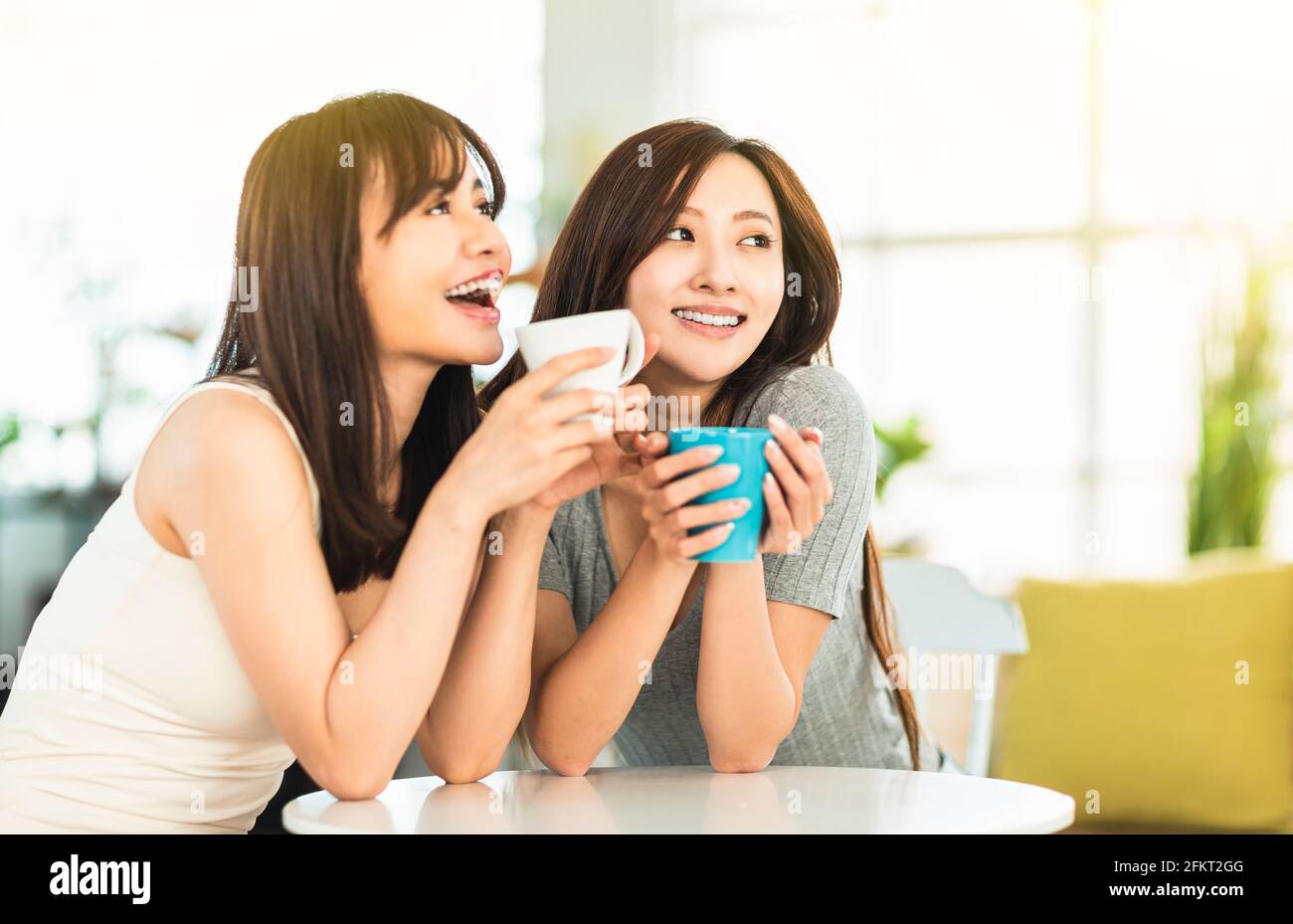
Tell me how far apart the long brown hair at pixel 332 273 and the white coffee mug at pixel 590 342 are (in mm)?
192

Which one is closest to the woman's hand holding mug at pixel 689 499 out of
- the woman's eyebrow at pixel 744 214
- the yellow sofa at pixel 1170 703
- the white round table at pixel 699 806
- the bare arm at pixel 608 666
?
the bare arm at pixel 608 666

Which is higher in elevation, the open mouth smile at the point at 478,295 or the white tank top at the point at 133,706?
the open mouth smile at the point at 478,295

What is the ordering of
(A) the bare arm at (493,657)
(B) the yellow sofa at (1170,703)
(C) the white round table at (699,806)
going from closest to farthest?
(C) the white round table at (699,806), (A) the bare arm at (493,657), (B) the yellow sofa at (1170,703)

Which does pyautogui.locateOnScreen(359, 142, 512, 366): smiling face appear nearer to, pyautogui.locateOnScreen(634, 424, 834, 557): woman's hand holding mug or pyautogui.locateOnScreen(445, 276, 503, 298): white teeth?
pyautogui.locateOnScreen(445, 276, 503, 298): white teeth

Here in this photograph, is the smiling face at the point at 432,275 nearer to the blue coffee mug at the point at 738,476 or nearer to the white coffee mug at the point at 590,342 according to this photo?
the white coffee mug at the point at 590,342

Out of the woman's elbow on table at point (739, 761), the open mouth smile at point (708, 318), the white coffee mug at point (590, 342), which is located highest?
the open mouth smile at point (708, 318)

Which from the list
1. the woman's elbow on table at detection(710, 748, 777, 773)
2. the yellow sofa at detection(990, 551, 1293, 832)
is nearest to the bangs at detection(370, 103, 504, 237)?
the woman's elbow on table at detection(710, 748, 777, 773)

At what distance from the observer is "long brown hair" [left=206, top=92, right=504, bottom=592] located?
44.9 inches

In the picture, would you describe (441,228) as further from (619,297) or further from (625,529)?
(625,529)

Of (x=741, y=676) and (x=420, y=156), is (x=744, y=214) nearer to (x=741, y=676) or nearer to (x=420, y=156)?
(x=420, y=156)

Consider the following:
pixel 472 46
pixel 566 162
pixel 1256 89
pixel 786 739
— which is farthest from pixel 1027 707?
pixel 472 46

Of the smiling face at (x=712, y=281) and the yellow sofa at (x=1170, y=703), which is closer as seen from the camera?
the smiling face at (x=712, y=281)

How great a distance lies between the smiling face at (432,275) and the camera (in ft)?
3.82
